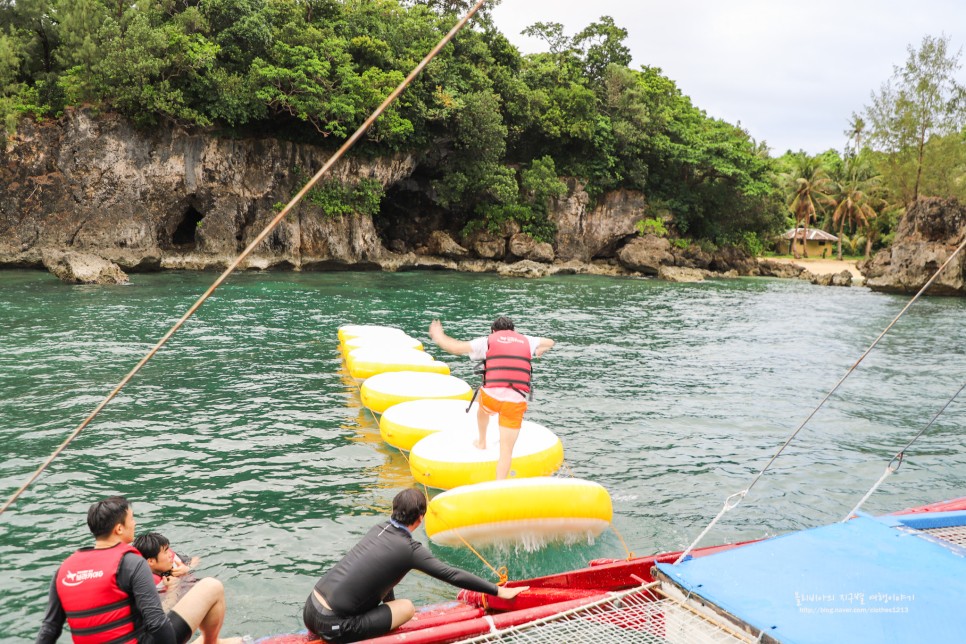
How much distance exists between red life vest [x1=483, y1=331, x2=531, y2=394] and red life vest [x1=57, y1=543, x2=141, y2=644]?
4.70 m

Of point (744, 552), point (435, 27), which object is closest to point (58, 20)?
point (435, 27)

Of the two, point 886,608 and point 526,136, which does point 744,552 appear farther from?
point 526,136

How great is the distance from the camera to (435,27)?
43.3 metres

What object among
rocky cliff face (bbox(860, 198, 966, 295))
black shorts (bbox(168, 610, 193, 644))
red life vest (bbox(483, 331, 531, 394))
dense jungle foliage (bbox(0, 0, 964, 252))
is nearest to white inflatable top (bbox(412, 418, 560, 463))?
red life vest (bbox(483, 331, 531, 394))

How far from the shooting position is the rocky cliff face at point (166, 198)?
34.9 metres

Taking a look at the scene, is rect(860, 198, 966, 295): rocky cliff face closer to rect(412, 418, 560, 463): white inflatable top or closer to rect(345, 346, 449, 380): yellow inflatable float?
rect(345, 346, 449, 380): yellow inflatable float

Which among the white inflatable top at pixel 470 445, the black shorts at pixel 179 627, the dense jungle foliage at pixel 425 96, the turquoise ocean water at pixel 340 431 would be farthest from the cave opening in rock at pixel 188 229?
the black shorts at pixel 179 627

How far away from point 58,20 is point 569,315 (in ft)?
102

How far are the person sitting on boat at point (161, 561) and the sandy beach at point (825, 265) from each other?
187 feet

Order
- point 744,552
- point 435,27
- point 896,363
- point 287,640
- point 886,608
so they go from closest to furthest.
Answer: point 886,608, point 287,640, point 744,552, point 896,363, point 435,27

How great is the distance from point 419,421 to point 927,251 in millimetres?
41251

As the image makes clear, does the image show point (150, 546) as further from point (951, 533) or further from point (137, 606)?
point (951, 533)

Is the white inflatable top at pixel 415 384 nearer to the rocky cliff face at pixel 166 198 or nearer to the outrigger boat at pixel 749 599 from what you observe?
the outrigger boat at pixel 749 599

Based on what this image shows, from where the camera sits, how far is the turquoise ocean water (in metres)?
7.31
